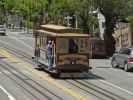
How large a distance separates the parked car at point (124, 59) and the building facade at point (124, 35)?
80.4ft

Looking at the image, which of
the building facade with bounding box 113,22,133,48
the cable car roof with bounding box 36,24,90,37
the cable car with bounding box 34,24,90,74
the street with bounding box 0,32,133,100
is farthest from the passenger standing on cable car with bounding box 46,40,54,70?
the building facade with bounding box 113,22,133,48

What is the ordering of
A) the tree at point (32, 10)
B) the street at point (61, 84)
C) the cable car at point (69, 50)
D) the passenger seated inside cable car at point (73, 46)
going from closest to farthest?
1. the street at point (61, 84)
2. the cable car at point (69, 50)
3. the passenger seated inside cable car at point (73, 46)
4. the tree at point (32, 10)

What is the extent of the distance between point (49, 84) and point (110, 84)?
9.76 feet

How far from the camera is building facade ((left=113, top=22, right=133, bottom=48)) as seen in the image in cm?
6125

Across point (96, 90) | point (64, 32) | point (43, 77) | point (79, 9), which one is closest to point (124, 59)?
point (64, 32)

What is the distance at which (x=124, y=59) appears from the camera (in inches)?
1372

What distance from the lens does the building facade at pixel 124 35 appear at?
61.2 m

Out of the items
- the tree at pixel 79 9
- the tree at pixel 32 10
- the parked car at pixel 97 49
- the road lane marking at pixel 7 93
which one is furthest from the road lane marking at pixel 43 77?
the tree at pixel 32 10

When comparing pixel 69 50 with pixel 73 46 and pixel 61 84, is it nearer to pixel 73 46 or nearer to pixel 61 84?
pixel 73 46

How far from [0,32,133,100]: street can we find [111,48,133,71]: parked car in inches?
16.9

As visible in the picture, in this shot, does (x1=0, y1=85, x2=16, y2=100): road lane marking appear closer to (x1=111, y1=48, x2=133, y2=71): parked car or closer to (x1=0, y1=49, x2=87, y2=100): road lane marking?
(x1=0, y1=49, x2=87, y2=100): road lane marking

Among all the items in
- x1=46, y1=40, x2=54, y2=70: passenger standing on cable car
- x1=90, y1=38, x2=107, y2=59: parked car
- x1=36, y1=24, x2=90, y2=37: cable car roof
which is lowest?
x1=90, y1=38, x2=107, y2=59: parked car

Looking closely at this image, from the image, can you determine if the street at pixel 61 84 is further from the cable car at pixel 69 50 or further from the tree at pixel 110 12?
the tree at pixel 110 12

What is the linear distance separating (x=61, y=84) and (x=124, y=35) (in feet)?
125
